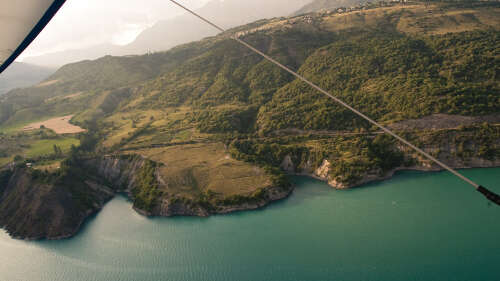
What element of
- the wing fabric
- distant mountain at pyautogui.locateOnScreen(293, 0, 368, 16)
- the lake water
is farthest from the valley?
distant mountain at pyautogui.locateOnScreen(293, 0, 368, 16)

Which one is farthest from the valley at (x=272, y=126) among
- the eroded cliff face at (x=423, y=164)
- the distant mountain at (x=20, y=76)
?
the distant mountain at (x=20, y=76)

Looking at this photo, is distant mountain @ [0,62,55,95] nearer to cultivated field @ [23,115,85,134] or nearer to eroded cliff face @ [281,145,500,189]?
cultivated field @ [23,115,85,134]

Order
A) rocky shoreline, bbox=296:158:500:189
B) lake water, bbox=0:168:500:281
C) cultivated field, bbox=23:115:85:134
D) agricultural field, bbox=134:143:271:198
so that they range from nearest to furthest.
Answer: lake water, bbox=0:168:500:281, rocky shoreline, bbox=296:158:500:189, agricultural field, bbox=134:143:271:198, cultivated field, bbox=23:115:85:134

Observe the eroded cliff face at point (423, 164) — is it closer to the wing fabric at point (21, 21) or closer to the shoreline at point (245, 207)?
the shoreline at point (245, 207)

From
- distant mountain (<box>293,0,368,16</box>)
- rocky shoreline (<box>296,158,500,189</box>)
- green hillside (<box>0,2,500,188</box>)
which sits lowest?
rocky shoreline (<box>296,158,500,189</box>)

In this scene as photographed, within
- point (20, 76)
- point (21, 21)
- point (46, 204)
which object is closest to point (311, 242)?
point (21, 21)
